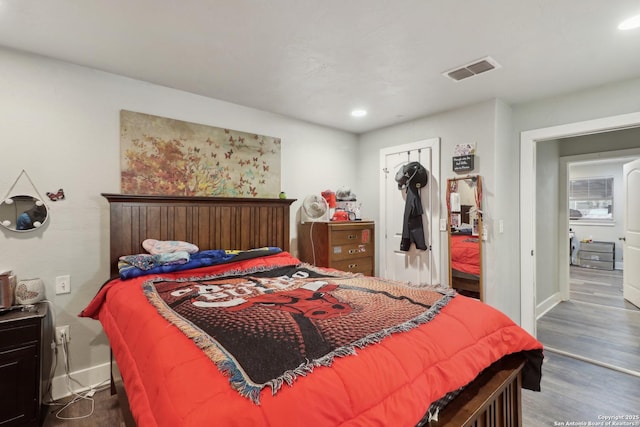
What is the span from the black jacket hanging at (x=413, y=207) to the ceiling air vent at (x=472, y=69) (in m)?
1.13

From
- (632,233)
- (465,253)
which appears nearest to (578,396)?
(465,253)

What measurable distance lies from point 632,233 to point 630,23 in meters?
3.48

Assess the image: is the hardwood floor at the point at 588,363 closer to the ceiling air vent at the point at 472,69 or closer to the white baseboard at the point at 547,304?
the white baseboard at the point at 547,304

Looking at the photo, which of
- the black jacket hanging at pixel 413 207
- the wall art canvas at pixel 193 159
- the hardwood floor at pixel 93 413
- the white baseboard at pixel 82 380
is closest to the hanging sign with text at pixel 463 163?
the black jacket hanging at pixel 413 207

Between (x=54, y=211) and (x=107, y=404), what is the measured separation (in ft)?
4.62

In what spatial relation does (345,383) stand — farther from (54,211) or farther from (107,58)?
(107,58)

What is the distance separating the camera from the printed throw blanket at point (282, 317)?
0.95m

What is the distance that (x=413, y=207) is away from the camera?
345 cm

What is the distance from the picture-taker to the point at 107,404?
2191mm

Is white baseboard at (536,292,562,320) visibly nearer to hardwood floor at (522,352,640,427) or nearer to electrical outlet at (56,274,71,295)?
hardwood floor at (522,352,640,427)

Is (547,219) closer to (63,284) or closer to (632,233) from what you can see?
(632,233)

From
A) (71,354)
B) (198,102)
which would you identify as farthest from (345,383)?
(198,102)

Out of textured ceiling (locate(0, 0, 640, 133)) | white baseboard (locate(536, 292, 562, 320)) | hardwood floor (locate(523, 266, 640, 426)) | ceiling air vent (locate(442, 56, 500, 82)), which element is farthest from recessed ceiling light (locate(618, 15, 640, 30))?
white baseboard (locate(536, 292, 562, 320))

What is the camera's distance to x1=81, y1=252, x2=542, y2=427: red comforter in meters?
0.81
